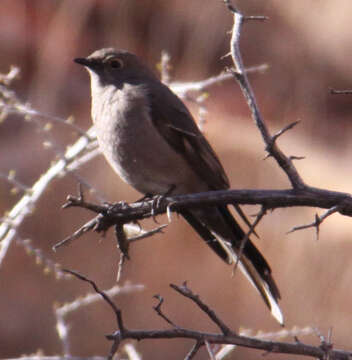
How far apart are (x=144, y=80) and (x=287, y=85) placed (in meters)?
5.63

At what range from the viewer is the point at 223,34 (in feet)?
33.4

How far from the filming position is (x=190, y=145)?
446 cm

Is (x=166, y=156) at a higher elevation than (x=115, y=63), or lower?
lower

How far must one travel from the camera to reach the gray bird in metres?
4.32

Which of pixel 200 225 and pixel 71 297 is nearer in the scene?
pixel 200 225

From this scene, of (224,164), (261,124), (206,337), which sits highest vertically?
(224,164)

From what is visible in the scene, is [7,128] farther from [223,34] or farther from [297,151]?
[297,151]

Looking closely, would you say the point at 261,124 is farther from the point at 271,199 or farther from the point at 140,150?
the point at 140,150

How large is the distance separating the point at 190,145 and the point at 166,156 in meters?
0.18

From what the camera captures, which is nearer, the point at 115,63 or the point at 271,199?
the point at 271,199

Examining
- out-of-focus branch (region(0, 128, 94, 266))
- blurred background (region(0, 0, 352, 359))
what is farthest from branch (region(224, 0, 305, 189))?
blurred background (region(0, 0, 352, 359))

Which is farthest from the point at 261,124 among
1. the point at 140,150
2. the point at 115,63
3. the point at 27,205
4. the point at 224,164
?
the point at 224,164

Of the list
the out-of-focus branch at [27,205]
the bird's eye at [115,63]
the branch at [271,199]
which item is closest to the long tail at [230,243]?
the out-of-focus branch at [27,205]

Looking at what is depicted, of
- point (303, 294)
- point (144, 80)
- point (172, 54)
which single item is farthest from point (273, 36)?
point (144, 80)
